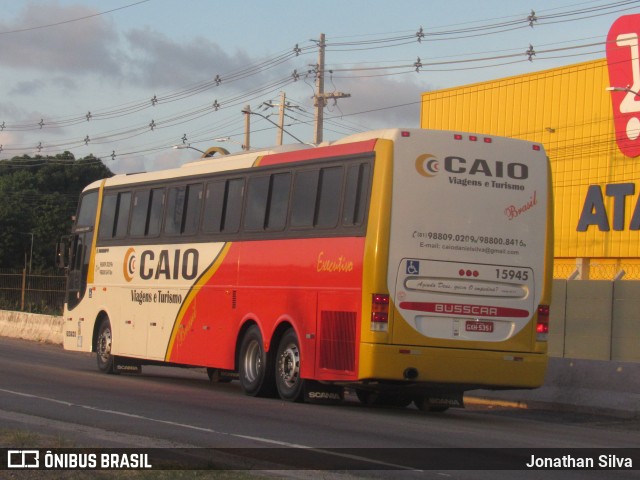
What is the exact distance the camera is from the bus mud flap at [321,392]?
17172 mm

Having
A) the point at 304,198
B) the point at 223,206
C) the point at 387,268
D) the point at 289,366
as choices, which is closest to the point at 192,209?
the point at 223,206

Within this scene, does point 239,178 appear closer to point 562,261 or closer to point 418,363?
point 418,363

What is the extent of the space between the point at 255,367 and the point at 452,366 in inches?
148

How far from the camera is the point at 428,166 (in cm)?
1605

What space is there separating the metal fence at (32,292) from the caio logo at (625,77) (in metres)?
20.6

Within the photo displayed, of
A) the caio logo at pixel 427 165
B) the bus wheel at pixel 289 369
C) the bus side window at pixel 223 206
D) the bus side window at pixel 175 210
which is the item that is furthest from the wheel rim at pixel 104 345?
the caio logo at pixel 427 165

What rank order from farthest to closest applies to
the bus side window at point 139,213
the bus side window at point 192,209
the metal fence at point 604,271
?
the metal fence at point 604,271 < the bus side window at point 139,213 < the bus side window at point 192,209

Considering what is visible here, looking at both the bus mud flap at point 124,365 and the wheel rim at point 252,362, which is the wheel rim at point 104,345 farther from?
the wheel rim at point 252,362

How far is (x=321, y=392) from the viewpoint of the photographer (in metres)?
17.3

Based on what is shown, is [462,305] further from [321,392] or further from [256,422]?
[256,422]

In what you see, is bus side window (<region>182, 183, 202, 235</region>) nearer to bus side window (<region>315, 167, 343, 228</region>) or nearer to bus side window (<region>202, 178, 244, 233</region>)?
bus side window (<region>202, 178, 244, 233</region>)

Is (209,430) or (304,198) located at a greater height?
(304,198)

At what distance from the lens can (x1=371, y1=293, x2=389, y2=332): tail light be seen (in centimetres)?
1554

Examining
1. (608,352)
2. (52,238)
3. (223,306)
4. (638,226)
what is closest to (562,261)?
(638,226)
